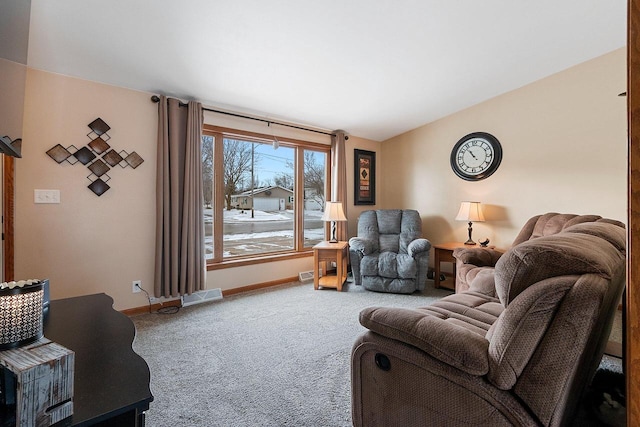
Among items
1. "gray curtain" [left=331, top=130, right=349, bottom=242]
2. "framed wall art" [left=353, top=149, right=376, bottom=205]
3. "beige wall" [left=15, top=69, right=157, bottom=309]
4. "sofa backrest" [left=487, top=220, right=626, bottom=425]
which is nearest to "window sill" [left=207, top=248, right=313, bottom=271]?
"gray curtain" [left=331, top=130, right=349, bottom=242]

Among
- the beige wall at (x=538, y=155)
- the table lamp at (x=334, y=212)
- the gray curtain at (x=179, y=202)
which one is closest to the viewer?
the gray curtain at (x=179, y=202)

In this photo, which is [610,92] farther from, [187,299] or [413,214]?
[187,299]

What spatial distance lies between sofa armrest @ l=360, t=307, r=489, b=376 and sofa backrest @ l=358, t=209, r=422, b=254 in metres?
2.96

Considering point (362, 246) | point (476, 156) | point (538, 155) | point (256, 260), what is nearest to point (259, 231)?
point (256, 260)

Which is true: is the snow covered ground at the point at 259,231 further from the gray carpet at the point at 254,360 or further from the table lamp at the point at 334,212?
the gray carpet at the point at 254,360

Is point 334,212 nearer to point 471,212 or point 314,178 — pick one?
point 314,178

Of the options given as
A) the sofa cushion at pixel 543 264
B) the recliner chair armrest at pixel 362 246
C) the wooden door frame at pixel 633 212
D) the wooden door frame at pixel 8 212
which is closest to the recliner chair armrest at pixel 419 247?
the recliner chair armrest at pixel 362 246

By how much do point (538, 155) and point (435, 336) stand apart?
3.58m

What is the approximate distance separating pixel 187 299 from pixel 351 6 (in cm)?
314

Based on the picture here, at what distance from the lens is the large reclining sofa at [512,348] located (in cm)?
91

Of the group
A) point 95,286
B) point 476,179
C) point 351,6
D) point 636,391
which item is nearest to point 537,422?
point 636,391

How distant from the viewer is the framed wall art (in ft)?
16.2

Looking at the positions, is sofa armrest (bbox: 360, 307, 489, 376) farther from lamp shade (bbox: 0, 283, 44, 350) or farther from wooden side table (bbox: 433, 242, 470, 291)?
wooden side table (bbox: 433, 242, 470, 291)

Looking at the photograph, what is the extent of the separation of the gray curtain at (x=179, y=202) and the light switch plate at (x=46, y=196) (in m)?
0.77
